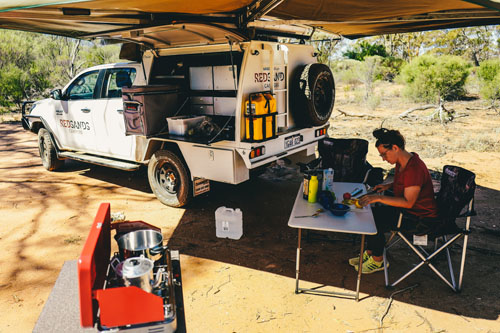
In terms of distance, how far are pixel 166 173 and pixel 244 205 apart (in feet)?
4.17

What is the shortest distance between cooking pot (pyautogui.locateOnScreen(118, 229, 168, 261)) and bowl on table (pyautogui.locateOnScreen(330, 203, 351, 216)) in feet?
4.97

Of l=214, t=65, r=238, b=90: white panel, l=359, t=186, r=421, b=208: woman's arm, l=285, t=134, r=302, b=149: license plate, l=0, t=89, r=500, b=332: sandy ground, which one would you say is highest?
l=214, t=65, r=238, b=90: white panel

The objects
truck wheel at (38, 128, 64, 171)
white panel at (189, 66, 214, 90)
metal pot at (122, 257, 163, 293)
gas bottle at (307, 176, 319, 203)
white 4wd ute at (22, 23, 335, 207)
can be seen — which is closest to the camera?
metal pot at (122, 257, 163, 293)

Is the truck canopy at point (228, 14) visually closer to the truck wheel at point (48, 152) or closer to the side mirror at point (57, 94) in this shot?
the side mirror at point (57, 94)

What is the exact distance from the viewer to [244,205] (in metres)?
5.78

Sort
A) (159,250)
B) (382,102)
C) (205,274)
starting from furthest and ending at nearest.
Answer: (382,102) → (205,274) → (159,250)

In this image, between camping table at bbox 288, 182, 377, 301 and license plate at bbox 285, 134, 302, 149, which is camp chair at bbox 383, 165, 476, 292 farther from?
license plate at bbox 285, 134, 302, 149

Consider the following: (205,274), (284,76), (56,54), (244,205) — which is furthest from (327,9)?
(56,54)

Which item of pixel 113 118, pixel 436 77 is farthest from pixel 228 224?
pixel 436 77

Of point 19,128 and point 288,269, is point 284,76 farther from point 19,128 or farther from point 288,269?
point 19,128

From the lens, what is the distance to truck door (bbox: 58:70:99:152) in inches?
255

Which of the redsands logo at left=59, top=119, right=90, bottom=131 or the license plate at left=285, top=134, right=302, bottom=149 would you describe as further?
the redsands logo at left=59, top=119, right=90, bottom=131

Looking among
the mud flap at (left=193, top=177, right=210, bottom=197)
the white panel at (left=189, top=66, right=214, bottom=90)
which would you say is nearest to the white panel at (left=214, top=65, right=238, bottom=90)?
the white panel at (left=189, top=66, right=214, bottom=90)

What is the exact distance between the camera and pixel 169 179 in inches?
220
